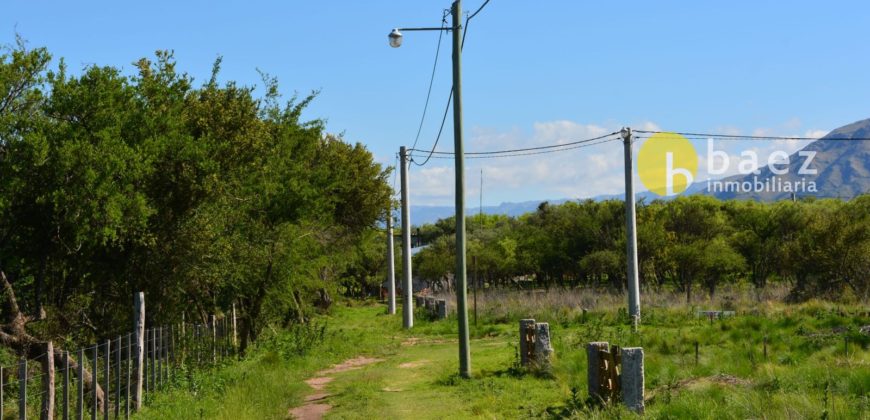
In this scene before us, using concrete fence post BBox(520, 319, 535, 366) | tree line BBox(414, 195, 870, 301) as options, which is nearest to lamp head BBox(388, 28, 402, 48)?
concrete fence post BBox(520, 319, 535, 366)

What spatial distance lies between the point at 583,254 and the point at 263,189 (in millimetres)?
48335

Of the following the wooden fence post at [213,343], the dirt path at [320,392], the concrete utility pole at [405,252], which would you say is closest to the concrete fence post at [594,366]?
the dirt path at [320,392]

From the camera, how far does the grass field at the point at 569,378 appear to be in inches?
397

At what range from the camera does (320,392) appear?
15.8 metres

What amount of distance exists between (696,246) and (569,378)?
1648 inches

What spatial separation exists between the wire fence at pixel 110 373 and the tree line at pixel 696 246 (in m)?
27.4

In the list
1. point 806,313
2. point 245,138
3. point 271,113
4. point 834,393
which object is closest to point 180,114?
point 245,138

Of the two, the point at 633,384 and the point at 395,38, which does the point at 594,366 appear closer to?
the point at 633,384

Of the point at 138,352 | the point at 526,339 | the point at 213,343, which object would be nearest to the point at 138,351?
the point at 138,352

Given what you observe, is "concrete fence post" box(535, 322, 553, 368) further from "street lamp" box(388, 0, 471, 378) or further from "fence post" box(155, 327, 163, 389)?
"fence post" box(155, 327, 163, 389)

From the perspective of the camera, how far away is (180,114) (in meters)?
16.9

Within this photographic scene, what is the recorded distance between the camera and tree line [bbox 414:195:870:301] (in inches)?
1652

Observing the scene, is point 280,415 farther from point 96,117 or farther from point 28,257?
point 96,117

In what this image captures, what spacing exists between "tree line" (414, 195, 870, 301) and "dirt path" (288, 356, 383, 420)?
2215 centimetres
